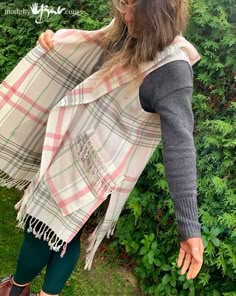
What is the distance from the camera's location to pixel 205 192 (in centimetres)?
279

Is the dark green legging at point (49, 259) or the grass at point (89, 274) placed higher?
the dark green legging at point (49, 259)

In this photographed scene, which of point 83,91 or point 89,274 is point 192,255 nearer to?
point 83,91

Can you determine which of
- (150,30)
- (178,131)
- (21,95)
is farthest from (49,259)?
(150,30)

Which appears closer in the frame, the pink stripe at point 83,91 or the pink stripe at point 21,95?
the pink stripe at point 83,91

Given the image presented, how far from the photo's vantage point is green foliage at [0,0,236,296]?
8.79 ft

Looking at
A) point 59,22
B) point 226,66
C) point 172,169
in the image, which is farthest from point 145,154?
point 59,22

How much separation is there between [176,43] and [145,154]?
1.59ft

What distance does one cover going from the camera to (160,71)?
170 cm

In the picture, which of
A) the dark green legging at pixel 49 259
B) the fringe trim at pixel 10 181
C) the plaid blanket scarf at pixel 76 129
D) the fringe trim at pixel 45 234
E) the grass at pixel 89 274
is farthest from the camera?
the grass at pixel 89 274

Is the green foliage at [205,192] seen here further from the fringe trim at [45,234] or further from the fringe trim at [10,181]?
the fringe trim at [45,234]

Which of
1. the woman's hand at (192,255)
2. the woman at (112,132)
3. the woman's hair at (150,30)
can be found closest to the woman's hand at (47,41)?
the woman at (112,132)

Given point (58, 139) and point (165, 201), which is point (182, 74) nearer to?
point (58, 139)

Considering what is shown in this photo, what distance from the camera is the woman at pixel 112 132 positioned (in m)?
1.69

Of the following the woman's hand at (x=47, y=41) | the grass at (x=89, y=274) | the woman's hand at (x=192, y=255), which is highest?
the woman's hand at (x=47, y=41)
